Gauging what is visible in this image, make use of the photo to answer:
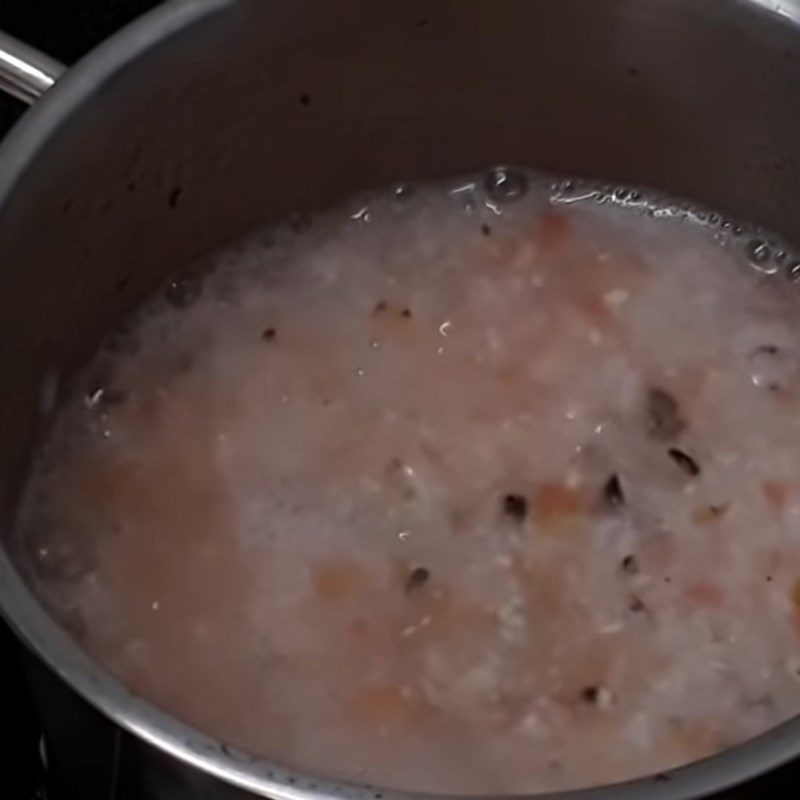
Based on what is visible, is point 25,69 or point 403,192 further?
point 403,192

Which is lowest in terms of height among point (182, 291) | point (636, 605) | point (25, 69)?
point (636, 605)

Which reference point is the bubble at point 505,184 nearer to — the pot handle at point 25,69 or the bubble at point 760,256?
the bubble at point 760,256

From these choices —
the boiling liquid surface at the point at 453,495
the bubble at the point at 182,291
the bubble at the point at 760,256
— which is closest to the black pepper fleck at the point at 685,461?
the boiling liquid surface at the point at 453,495

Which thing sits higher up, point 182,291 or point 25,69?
point 25,69

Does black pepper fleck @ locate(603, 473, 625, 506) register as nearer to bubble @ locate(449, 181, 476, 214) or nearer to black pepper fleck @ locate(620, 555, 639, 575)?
black pepper fleck @ locate(620, 555, 639, 575)

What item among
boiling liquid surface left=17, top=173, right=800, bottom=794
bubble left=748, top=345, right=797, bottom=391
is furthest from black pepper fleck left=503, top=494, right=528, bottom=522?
bubble left=748, top=345, right=797, bottom=391

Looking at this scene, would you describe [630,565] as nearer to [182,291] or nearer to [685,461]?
[685,461]

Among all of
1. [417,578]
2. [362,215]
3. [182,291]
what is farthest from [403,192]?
[417,578]
